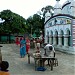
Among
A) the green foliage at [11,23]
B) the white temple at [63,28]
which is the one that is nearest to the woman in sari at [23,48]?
the white temple at [63,28]

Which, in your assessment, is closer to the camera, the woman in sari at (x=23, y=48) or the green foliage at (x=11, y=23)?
the woman in sari at (x=23, y=48)

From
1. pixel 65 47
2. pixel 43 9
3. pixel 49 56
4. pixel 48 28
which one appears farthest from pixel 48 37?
pixel 49 56

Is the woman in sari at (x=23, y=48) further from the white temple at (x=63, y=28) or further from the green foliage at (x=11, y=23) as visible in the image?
the green foliage at (x=11, y=23)

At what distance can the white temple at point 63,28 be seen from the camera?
23.8 meters

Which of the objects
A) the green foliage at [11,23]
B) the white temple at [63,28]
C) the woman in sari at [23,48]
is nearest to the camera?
the woman in sari at [23,48]

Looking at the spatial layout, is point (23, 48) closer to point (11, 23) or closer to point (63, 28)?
point (63, 28)

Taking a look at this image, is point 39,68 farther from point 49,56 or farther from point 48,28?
point 48,28

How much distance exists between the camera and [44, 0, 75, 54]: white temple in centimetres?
2383

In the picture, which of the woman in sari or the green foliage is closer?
the woman in sari

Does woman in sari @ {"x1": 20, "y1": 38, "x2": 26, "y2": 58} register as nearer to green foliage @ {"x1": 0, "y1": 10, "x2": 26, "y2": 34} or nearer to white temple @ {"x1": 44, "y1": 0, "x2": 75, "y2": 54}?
white temple @ {"x1": 44, "y1": 0, "x2": 75, "y2": 54}

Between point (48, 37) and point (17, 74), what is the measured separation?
854 inches

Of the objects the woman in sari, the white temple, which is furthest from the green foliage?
the woman in sari

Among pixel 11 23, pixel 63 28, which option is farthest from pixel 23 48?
pixel 11 23

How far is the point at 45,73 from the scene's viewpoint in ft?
39.3
